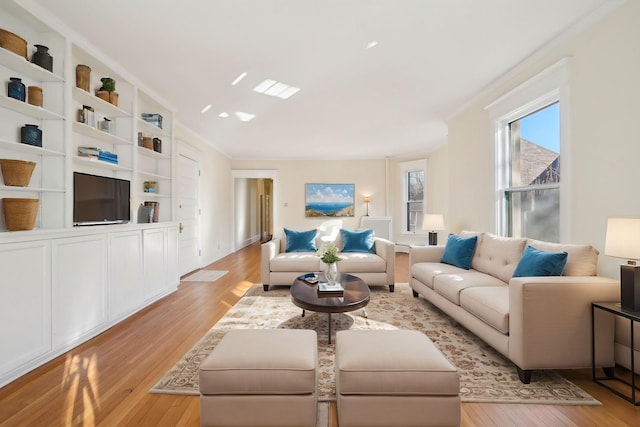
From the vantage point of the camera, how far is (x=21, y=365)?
2.01 meters

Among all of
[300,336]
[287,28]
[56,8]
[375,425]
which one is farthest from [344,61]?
[375,425]

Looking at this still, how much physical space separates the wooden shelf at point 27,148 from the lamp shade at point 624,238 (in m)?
4.00

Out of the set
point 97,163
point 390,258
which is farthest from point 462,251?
point 97,163

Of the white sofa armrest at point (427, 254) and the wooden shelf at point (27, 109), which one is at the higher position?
the wooden shelf at point (27, 109)

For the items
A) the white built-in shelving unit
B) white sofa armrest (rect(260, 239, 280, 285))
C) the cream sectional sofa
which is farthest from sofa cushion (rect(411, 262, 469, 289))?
the white built-in shelving unit

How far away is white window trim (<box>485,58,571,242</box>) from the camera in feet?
8.46

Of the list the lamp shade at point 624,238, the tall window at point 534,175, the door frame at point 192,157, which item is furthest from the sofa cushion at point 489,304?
the door frame at point 192,157

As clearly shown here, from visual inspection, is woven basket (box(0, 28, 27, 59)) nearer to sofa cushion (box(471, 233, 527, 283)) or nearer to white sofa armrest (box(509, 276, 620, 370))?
white sofa armrest (box(509, 276, 620, 370))

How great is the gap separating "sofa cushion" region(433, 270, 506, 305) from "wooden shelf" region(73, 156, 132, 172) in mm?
3651

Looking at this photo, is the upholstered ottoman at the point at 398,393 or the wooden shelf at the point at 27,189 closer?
the upholstered ottoman at the point at 398,393

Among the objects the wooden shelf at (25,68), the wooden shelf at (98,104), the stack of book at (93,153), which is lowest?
the stack of book at (93,153)

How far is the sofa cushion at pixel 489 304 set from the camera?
2.06m

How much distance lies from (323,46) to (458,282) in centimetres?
252

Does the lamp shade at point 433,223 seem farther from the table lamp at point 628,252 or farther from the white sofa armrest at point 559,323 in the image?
the table lamp at point 628,252
